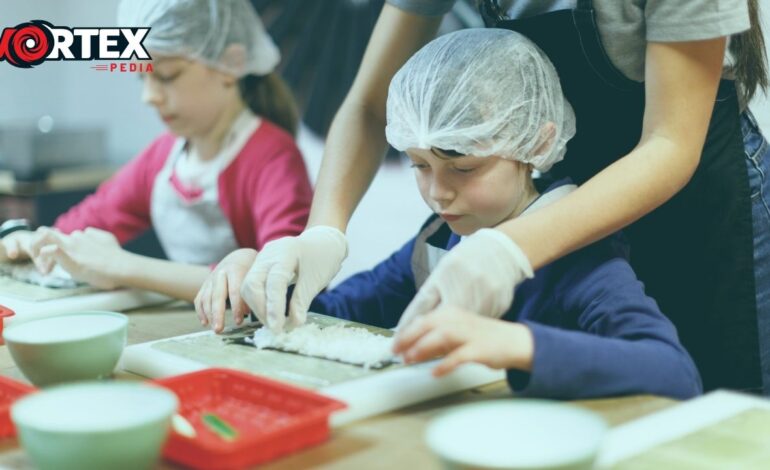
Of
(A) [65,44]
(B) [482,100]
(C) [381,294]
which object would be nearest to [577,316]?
(B) [482,100]

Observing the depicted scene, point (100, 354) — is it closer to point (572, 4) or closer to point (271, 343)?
point (271, 343)

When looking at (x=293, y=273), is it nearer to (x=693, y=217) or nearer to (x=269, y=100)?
(x=693, y=217)

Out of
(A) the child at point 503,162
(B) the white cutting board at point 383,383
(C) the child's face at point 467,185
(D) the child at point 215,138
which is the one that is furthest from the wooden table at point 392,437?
(D) the child at point 215,138

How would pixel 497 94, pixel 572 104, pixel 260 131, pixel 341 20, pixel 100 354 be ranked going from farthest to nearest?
pixel 341 20
pixel 260 131
pixel 572 104
pixel 497 94
pixel 100 354

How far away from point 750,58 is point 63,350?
98 cm

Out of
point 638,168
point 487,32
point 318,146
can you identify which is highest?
point 487,32

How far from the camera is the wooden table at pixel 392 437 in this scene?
797mm

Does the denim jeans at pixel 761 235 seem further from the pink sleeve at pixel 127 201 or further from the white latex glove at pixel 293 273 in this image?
the pink sleeve at pixel 127 201

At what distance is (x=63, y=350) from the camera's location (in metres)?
0.93

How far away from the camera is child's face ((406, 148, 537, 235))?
124 centimetres

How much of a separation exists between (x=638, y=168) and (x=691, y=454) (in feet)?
1.37

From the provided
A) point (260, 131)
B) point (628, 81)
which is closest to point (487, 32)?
point (628, 81)

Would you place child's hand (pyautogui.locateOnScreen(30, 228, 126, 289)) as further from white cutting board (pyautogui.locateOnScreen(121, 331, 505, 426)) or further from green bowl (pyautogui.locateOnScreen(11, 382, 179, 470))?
green bowl (pyautogui.locateOnScreen(11, 382, 179, 470))

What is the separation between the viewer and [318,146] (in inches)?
118
